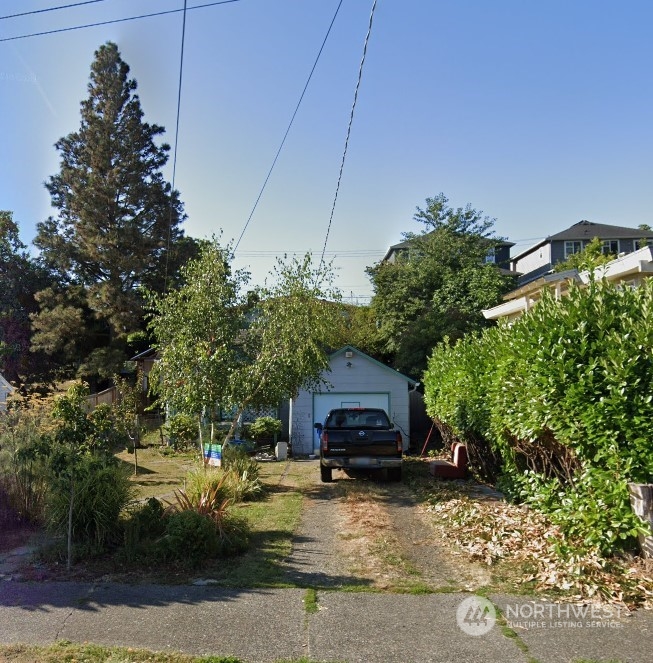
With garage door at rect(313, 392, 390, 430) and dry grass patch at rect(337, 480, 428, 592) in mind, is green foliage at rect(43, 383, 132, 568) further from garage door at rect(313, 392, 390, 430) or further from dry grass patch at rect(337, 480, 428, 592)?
garage door at rect(313, 392, 390, 430)

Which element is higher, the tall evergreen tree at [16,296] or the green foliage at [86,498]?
the tall evergreen tree at [16,296]

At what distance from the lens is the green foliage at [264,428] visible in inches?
670

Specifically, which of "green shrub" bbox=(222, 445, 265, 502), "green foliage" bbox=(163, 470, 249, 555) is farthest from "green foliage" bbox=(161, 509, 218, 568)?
"green shrub" bbox=(222, 445, 265, 502)

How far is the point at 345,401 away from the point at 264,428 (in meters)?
2.63

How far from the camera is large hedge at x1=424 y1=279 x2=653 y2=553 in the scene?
16.1ft

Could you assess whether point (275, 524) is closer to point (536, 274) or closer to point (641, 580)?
point (641, 580)

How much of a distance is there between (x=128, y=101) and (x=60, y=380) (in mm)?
16037

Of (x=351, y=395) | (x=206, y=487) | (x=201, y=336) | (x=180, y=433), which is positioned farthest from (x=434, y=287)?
(x=206, y=487)

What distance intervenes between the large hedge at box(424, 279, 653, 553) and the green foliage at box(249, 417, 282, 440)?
409 inches

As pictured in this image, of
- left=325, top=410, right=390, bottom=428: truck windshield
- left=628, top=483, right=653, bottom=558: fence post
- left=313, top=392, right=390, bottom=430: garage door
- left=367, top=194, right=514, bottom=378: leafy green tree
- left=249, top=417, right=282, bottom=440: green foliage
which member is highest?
left=367, top=194, right=514, bottom=378: leafy green tree

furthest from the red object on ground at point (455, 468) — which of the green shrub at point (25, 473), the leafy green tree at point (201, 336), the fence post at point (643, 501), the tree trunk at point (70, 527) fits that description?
the tree trunk at point (70, 527)

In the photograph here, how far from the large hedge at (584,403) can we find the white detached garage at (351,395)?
32.1 ft

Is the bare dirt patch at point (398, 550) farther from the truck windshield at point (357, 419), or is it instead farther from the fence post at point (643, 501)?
the truck windshield at point (357, 419)

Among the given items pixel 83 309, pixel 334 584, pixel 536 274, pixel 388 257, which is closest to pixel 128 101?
pixel 83 309
